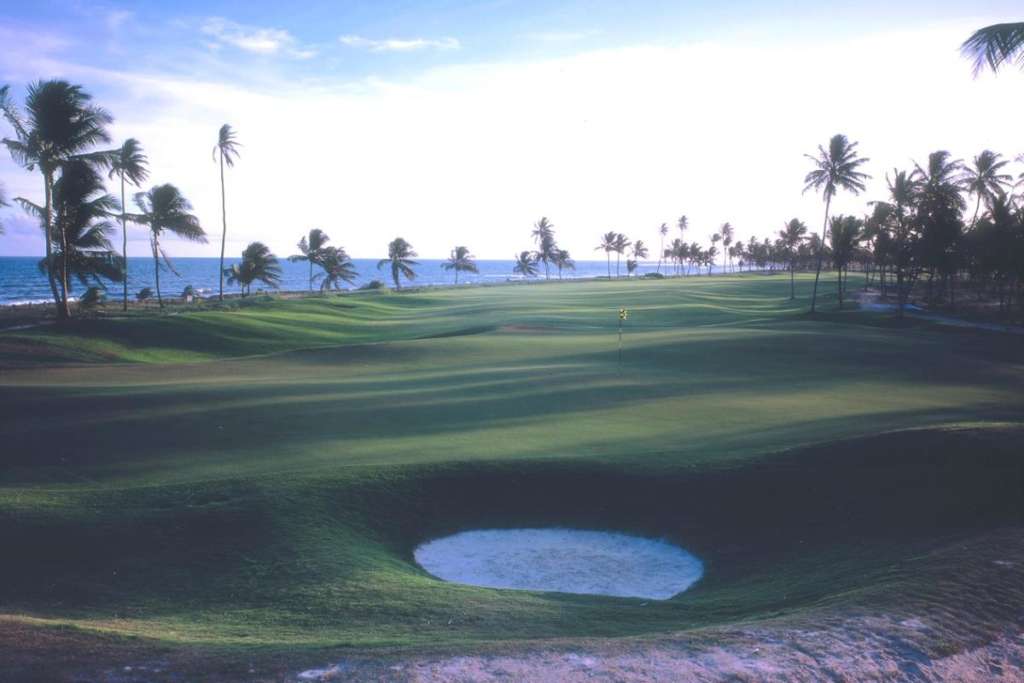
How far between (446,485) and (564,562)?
3718 mm

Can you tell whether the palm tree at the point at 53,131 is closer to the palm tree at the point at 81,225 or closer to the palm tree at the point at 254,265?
the palm tree at the point at 81,225

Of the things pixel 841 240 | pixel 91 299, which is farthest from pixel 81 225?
pixel 841 240

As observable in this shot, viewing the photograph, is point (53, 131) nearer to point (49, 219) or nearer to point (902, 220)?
point (49, 219)

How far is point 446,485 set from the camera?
1669cm

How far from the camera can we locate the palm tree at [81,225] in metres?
41.2

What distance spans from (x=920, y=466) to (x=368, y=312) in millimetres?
61751

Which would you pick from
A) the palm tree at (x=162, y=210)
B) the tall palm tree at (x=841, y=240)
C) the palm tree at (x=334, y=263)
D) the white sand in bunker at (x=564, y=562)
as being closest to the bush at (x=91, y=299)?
the palm tree at (x=162, y=210)

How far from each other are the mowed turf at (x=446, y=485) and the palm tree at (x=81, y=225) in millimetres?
7400

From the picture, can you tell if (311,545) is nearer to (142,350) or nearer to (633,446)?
(633,446)

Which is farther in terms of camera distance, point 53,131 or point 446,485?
point 53,131

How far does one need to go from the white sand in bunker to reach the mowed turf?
495 mm

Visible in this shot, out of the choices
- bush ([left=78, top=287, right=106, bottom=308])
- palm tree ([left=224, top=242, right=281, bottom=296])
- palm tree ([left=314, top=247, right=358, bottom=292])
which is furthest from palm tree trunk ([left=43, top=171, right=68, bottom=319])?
palm tree ([left=314, top=247, right=358, bottom=292])

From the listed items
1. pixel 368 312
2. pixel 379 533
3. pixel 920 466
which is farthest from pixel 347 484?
pixel 368 312

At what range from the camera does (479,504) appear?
16.3 m
